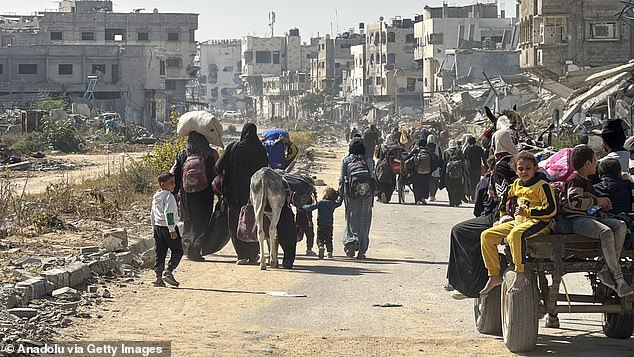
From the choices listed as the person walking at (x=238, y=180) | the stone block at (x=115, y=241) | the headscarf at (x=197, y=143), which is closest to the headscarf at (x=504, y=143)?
the person walking at (x=238, y=180)

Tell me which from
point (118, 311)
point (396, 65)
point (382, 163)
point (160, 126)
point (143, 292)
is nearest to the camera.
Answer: point (118, 311)

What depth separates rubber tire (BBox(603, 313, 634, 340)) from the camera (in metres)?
9.84

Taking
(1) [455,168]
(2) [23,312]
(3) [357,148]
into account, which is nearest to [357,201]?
(3) [357,148]

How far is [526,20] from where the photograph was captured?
5400 cm

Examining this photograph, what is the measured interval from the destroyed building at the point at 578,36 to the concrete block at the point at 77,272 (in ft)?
134

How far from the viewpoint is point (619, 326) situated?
9914 millimetres

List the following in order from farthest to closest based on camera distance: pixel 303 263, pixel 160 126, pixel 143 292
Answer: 1. pixel 160 126
2. pixel 303 263
3. pixel 143 292

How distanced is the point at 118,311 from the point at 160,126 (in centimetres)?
7082

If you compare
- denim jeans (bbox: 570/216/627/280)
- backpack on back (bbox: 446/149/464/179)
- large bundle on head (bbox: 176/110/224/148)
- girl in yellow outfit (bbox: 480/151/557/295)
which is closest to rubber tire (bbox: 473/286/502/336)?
girl in yellow outfit (bbox: 480/151/557/295)

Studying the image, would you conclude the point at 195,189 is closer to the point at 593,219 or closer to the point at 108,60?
the point at 593,219

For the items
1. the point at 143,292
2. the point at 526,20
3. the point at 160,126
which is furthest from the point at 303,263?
the point at 160,126

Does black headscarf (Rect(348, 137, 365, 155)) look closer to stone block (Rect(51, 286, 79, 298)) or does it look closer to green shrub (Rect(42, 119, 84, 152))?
stone block (Rect(51, 286, 79, 298))

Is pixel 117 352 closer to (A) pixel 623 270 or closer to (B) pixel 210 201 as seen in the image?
(A) pixel 623 270

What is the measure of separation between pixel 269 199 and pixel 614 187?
624cm
